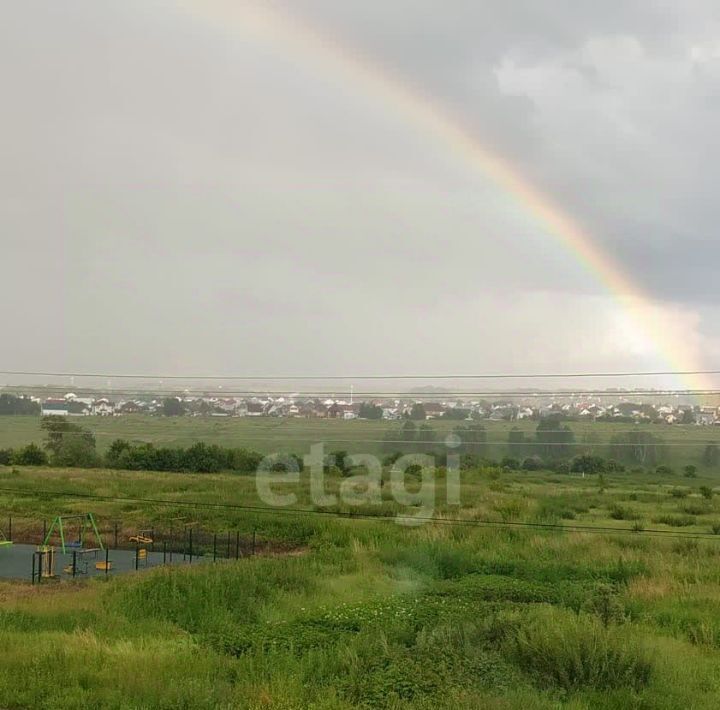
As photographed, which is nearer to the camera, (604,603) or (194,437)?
(604,603)

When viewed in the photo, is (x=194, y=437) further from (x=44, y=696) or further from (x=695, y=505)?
(x=44, y=696)

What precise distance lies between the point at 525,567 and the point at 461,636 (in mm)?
7129

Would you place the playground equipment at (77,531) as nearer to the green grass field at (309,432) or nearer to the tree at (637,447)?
the green grass field at (309,432)

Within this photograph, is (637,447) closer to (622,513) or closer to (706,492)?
(706,492)

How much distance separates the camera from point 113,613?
466 inches

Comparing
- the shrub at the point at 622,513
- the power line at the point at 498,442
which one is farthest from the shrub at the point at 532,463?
the shrub at the point at 622,513

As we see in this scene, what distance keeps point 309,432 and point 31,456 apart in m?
17.7

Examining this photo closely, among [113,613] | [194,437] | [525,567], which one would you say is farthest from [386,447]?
[113,613]

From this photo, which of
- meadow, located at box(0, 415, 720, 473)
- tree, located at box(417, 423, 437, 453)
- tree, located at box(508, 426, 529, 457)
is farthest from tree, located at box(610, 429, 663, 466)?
tree, located at box(417, 423, 437, 453)

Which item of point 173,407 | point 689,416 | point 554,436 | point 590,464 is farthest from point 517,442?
point 173,407

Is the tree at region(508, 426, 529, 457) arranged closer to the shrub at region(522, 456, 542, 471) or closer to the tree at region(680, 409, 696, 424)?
the shrub at region(522, 456, 542, 471)
